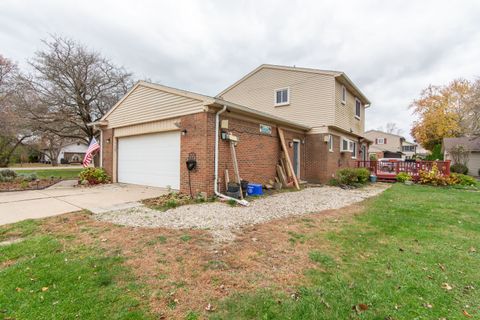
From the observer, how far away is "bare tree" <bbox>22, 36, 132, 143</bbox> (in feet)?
52.1

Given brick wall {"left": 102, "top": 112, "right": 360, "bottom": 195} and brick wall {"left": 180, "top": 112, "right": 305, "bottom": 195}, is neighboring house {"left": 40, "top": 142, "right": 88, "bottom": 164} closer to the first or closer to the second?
brick wall {"left": 102, "top": 112, "right": 360, "bottom": 195}

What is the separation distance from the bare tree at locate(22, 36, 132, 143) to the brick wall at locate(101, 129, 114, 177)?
5878 millimetres

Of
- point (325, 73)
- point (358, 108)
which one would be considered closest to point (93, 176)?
point (325, 73)

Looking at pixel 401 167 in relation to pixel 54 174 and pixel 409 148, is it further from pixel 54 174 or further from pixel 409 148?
pixel 409 148

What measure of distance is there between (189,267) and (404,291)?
2.64 meters

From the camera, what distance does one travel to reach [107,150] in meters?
11.6

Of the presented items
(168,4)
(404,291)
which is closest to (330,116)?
(168,4)

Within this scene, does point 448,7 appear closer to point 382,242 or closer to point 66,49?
point 382,242

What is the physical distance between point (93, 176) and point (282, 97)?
1077cm

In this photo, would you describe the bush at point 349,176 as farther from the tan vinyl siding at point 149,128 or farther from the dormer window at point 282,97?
the tan vinyl siding at point 149,128

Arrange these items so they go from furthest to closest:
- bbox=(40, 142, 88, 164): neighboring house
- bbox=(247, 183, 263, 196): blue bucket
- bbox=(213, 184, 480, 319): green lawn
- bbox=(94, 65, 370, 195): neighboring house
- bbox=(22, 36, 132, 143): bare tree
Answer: bbox=(40, 142, 88, 164): neighboring house
bbox=(22, 36, 132, 143): bare tree
bbox=(247, 183, 263, 196): blue bucket
bbox=(94, 65, 370, 195): neighboring house
bbox=(213, 184, 480, 319): green lawn

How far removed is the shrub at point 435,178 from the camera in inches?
459

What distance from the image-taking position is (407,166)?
13.2 meters

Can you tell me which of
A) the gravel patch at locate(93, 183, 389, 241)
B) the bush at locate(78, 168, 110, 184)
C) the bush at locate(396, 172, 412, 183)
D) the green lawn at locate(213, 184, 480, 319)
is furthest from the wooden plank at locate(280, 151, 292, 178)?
the bush at locate(78, 168, 110, 184)
